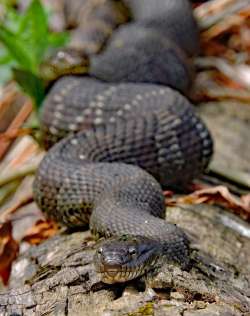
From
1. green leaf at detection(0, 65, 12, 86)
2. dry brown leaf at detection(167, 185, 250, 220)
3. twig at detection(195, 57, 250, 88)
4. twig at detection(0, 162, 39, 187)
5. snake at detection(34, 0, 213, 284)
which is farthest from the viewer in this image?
twig at detection(195, 57, 250, 88)

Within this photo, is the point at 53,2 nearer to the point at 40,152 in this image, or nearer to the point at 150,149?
the point at 40,152

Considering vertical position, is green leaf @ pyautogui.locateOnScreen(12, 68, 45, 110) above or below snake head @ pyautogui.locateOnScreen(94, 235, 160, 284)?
below

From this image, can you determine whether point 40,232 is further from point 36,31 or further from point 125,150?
point 36,31

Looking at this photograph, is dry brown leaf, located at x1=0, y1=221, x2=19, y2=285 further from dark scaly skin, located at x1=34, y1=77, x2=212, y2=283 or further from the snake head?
the snake head

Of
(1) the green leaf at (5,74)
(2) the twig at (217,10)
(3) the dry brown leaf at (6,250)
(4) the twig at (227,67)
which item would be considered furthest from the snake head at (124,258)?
(2) the twig at (217,10)

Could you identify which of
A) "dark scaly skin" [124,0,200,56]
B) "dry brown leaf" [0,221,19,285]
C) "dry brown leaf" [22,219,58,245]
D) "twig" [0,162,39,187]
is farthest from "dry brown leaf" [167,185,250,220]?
"dark scaly skin" [124,0,200,56]

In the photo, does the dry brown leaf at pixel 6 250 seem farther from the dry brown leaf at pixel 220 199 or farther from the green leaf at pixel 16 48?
the green leaf at pixel 16 48
